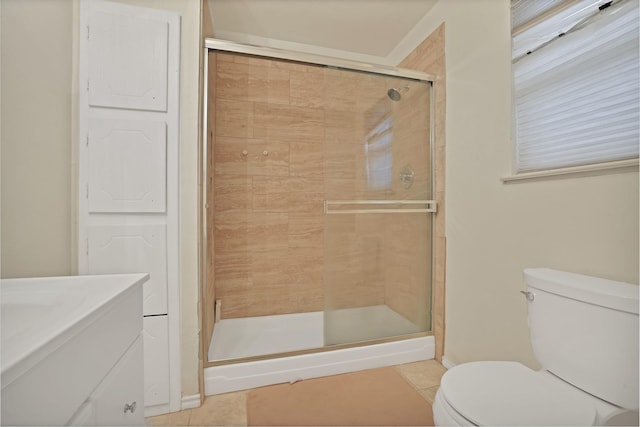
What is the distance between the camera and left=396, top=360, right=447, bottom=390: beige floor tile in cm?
173

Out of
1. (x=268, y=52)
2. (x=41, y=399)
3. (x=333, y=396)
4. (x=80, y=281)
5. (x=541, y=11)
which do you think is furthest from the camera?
(x=268, y=52)

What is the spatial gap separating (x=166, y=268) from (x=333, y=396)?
1103 millimetres

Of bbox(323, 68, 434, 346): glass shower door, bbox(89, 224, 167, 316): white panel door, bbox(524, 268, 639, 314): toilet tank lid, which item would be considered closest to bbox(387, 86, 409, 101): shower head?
bbox(323, 68, 434, 346): glass shower door

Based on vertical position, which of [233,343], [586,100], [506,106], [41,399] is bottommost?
[233,343]

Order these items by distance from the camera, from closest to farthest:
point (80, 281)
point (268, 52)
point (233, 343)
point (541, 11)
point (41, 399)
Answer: point (41, 399)
point (80, 281)
point (541, 11)
point (268, 52)
point (233, 343)

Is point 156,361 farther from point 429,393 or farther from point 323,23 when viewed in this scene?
point 323,23

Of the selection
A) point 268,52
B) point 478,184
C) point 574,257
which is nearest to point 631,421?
point 574,257

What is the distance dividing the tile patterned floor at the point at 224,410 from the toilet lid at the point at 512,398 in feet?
2.07

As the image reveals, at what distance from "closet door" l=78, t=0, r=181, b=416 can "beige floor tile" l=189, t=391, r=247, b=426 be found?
0.44ft

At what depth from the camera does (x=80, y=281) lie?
Result: 888 mm

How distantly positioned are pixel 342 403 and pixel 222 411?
0.61m

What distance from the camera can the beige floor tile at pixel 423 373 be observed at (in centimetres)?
173

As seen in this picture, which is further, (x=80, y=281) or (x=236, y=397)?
(x=236, y=397)

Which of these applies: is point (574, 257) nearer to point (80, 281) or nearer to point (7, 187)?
point (80, 281)
